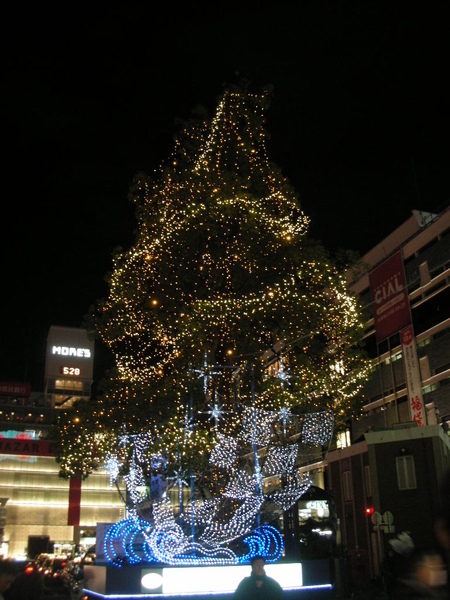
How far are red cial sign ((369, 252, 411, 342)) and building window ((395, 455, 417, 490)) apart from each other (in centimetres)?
582

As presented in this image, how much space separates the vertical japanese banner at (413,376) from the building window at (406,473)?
7.90 meters

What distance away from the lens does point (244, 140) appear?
811 inches

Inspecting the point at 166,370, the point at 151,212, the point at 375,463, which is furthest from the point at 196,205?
the point at 375,463

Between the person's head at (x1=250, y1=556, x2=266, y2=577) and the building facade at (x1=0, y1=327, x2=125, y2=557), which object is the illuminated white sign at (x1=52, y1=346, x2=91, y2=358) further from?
the person's head at (x1=250, y1=556, x2=266, y2=577)

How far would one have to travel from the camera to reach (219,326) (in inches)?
729

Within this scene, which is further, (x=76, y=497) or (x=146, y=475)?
(x=76, y=497)

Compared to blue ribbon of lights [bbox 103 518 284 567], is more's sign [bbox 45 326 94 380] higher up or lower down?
higher up

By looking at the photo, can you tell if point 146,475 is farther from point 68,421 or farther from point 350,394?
point 350,394

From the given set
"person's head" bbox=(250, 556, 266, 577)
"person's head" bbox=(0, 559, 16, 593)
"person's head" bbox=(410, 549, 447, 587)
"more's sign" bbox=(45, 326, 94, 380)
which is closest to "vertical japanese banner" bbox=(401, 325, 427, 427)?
"person's head" bbox=(250, 556, 266, 577)

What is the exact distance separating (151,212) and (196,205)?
2714mm

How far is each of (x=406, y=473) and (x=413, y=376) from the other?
9033 mm

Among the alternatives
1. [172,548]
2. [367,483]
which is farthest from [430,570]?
[367,483]

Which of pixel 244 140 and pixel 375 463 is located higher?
pixel 244 140

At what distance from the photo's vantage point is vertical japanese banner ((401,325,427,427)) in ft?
106
